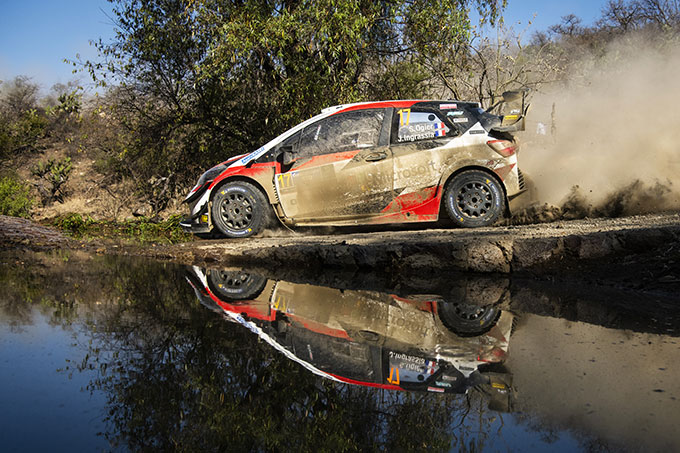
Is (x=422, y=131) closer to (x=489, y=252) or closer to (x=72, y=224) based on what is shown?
(x=489, y=252)

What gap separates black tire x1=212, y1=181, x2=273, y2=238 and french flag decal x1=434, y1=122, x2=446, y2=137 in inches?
96.5

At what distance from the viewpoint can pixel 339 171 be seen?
7.77m

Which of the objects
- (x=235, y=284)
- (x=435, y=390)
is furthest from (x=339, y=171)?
(x=435, y=390)

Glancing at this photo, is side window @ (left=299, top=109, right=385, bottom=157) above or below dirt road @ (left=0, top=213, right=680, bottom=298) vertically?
above

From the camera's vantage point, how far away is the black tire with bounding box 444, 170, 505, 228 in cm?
774

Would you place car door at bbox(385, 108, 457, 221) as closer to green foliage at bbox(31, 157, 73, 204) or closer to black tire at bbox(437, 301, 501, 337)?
black tire at bbox(437, 301, 501, 337)

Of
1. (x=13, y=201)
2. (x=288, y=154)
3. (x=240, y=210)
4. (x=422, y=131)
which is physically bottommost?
(x=240, y=210)

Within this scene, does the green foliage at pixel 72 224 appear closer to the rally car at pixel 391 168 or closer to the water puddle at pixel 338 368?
the rally car at pixel 391 168

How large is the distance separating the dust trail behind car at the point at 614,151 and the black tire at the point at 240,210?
3726mm

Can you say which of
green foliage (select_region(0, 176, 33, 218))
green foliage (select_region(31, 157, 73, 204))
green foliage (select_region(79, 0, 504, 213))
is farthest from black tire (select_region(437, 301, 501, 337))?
green foliage (select_region(31, 157, 73, 204))

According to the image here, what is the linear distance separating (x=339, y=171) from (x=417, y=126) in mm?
1199

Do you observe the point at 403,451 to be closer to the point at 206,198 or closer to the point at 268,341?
the point at 268,341

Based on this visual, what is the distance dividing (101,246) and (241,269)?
280 centimetres

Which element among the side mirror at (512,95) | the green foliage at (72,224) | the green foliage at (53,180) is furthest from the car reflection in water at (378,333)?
the green foliage at (53,180)
